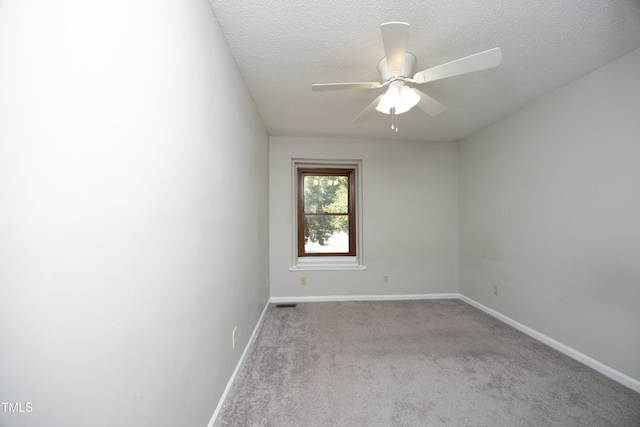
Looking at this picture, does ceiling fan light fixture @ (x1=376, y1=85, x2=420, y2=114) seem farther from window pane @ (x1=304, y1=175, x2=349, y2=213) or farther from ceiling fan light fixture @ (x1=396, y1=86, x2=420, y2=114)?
window pane @ (x1=304, y1=175, x2=349, y2=213)

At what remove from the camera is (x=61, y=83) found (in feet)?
1.71

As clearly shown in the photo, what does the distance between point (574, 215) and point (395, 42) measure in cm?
208

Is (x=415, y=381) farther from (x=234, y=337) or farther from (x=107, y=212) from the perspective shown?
(x=107, y=212)

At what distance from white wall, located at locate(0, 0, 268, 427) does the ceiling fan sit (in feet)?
2.94

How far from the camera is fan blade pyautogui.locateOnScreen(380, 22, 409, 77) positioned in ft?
3.56

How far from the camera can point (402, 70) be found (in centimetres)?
143

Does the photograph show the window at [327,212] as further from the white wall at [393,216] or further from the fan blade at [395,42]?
the fan blade at [395,42]

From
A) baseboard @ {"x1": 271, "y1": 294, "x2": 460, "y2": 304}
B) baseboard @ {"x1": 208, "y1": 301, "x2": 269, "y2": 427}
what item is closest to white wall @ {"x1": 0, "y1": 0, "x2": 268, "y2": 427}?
baseboard @ {"x1": 208, "y1": 301, "x2": 269, "y2": 427}

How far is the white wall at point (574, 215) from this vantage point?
1647mm

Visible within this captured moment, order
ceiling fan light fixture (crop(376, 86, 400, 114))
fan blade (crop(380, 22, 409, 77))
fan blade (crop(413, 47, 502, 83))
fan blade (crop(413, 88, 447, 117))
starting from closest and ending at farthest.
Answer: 1. fan blade (crop(380, 22, 409, 77))
2. fan blade (crop(413, 47, 502, 83))
3. ceiling fan light fixture (crop(376, 86, 400, 114))
4. fan blade (crop(413, 88, 447, 117))

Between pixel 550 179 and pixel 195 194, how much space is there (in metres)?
2.88

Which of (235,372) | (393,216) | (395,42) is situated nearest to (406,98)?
(395,42)

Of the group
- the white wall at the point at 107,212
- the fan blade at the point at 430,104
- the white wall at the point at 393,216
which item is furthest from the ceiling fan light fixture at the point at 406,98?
the white wall at the point at 393,216

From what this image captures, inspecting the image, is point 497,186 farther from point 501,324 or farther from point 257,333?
point 257,333
